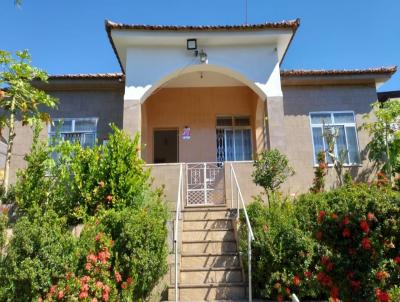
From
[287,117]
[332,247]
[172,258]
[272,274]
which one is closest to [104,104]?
[287,117]

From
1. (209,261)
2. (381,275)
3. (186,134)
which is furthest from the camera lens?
(186,134)

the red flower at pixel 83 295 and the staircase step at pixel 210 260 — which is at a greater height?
the staircase step at pixel 210 260

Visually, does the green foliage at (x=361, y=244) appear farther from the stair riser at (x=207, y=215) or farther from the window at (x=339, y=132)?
the window at (x=339, y=132)

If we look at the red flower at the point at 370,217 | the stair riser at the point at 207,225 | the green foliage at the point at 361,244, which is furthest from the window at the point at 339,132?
the red flower at the point at 370,217

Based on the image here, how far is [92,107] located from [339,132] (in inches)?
331

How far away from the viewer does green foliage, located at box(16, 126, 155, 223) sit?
8.23 meters

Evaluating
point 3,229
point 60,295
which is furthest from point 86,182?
point 60,295

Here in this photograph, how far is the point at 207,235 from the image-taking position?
8633 mm

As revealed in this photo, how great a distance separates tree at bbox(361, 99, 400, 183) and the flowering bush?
8.72m

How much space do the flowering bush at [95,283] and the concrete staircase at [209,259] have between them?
3.38 ft

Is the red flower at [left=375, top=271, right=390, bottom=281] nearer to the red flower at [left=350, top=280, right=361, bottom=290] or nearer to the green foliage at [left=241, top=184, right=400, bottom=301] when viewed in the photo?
the green foliage at [left=241, top=184, right=400, bottom=301]

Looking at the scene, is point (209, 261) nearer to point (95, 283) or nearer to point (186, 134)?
point (95, 283)

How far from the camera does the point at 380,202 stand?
4949 millimetres

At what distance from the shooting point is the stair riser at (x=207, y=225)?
29.3 ft
